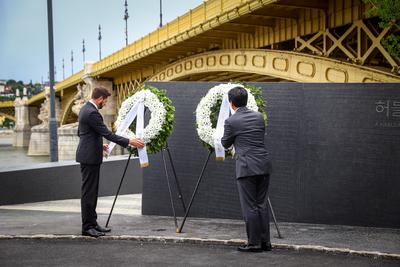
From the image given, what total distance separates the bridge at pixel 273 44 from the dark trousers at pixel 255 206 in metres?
6.36

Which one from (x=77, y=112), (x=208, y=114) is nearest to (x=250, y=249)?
(x=208, y=114)

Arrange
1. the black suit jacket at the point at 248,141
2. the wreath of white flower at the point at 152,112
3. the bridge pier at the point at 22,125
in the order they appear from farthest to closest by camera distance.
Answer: the bridge pier at the point at 22,125
the wreath of white flower at the point at 152,112
the black suit jacket at the point at 248,141

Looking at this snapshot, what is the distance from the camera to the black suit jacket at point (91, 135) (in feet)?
24.3

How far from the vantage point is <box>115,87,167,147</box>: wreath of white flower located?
26.3ft

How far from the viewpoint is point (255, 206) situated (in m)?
6.37

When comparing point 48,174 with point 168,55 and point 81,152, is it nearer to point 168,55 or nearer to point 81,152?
point 81,152

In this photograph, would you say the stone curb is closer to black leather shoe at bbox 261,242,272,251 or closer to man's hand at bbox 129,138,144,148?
black leather shoe at bbox 261,242,272,251

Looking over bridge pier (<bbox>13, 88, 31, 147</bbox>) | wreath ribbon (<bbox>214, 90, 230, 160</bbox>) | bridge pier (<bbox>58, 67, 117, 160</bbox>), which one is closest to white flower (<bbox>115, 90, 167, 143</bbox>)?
wreath ribbon (<bbox>214, 90, 230, 160</bbox>)

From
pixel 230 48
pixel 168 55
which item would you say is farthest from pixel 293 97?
pixel 168 55

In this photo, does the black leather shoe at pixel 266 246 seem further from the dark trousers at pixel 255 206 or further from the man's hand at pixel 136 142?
the man's hand at pixel 136 142

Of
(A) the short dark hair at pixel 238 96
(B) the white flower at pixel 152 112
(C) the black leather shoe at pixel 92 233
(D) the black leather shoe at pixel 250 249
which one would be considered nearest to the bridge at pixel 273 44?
(B) the white flower at pixel 152 112

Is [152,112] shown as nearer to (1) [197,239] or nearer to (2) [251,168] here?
(1) [197,239]

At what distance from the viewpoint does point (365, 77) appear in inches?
635

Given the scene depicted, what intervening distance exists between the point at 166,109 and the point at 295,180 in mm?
2208
